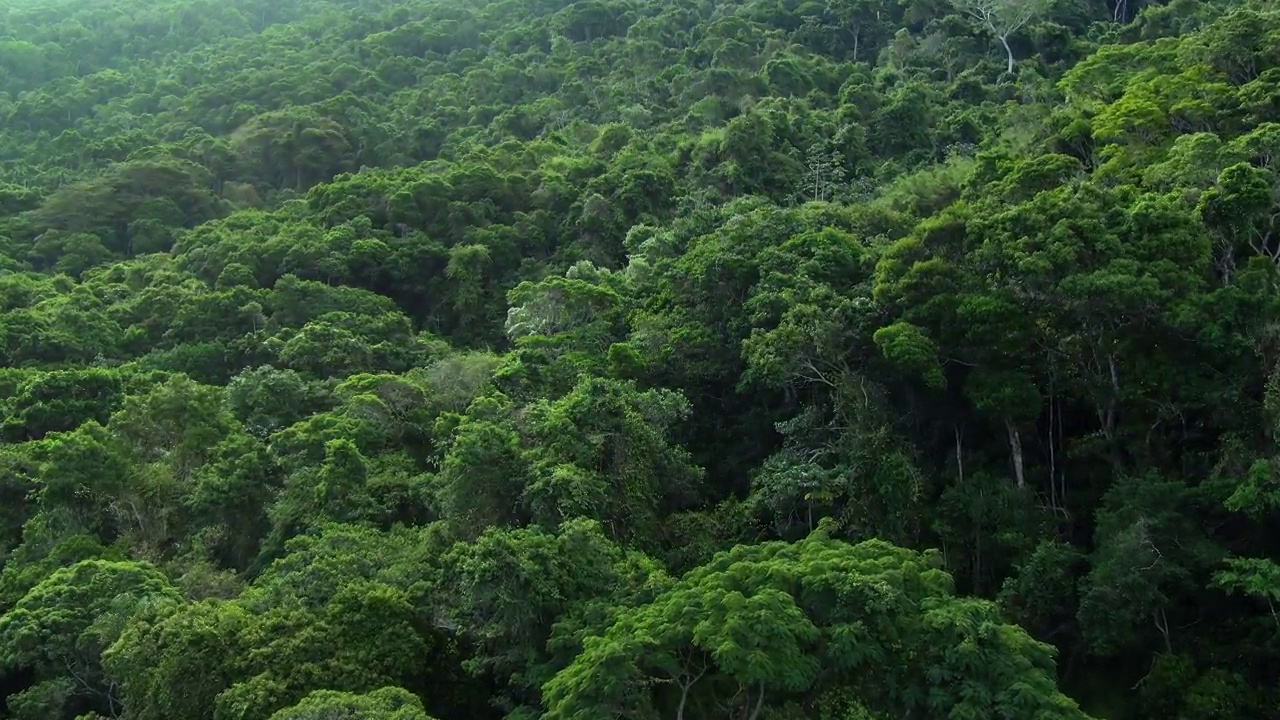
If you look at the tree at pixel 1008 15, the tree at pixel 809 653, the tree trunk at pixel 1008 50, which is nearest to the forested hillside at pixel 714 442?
the tree at pixel 809 653

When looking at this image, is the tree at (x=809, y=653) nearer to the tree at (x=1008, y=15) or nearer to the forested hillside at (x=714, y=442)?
the forested hillside at (x=714, y=442)

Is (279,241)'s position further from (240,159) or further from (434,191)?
(240,159)

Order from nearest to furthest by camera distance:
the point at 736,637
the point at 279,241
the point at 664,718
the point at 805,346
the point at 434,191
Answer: the point at 736,637
the point at 664,718
the point at 805,346
the point at 279,241
the point at 434,191

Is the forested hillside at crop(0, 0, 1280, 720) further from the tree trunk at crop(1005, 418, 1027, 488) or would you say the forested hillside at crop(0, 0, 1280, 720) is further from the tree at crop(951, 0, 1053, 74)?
the tree at crop(951, 0, 1053, 74)

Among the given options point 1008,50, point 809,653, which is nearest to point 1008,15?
point 1008,50

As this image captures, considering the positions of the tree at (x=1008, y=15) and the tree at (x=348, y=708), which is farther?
the tree at (x=1008, y=15)

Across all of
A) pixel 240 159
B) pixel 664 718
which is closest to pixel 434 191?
pixel 240 159

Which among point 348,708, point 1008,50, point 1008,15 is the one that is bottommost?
point 1008,50

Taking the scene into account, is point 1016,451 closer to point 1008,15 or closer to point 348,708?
point 348,708
